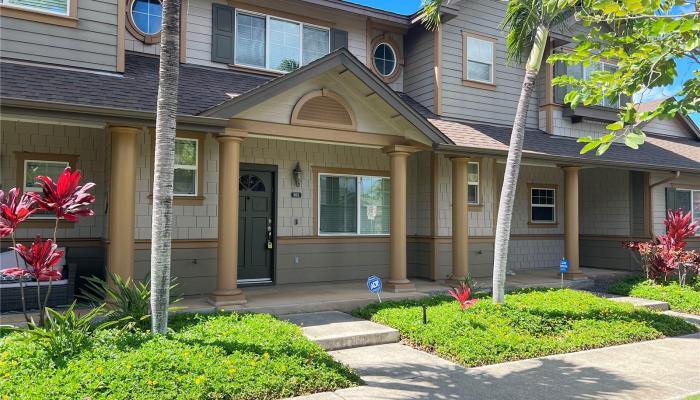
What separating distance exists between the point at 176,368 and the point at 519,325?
5.03 meters

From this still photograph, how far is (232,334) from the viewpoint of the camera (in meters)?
6.24

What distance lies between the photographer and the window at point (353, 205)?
37.1 feet

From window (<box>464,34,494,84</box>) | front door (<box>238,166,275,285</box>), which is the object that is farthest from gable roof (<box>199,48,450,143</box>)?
window (<box>464,34,494,84</box>)

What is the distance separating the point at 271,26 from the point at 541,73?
7721 millimetres

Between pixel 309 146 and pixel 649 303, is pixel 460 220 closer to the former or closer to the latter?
pixel 309 146

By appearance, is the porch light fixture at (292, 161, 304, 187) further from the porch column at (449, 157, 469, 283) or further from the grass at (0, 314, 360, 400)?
the grass at (0, 314, 360, 400)

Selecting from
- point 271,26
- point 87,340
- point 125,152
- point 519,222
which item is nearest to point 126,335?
point 87,340

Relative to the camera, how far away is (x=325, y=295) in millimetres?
9469

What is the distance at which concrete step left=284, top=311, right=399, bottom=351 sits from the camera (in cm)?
693

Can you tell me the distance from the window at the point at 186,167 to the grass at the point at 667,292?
9689mm

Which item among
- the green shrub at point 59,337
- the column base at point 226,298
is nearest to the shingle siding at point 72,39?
the column base at point 226,298

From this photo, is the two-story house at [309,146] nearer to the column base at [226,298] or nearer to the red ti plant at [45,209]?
the column base at [226,298]

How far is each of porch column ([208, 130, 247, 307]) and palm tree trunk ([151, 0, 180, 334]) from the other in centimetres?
226

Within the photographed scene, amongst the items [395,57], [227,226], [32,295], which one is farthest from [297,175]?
[32,295]
